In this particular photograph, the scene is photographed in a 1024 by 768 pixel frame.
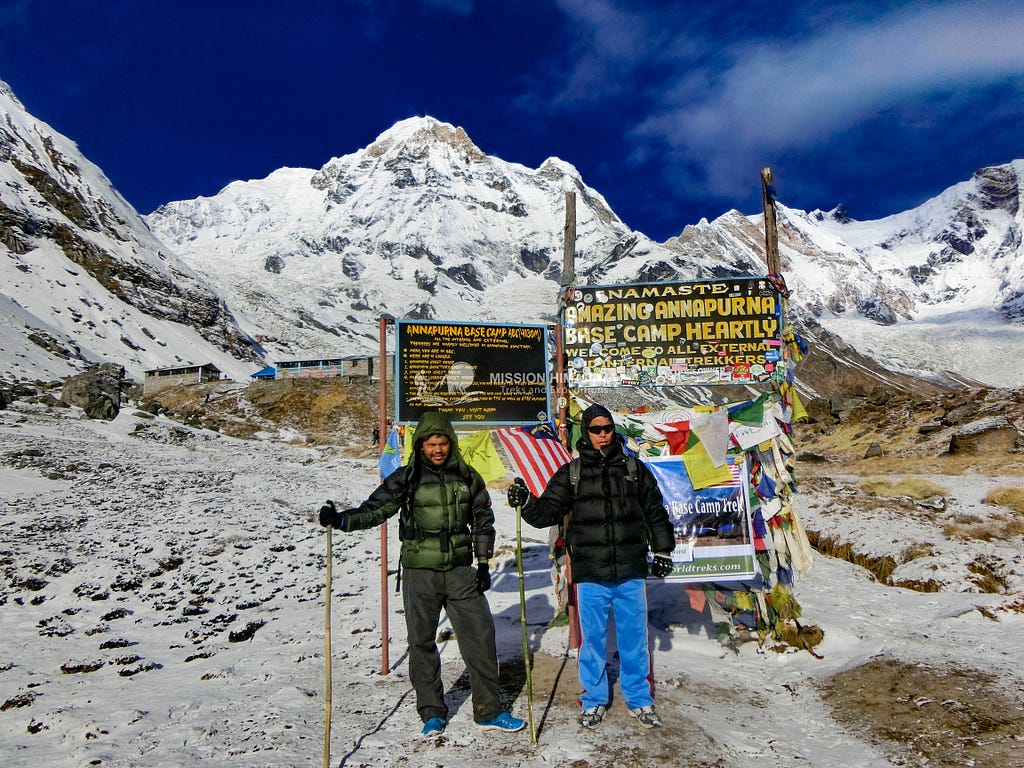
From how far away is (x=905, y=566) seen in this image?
37.5 ft

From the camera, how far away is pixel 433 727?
514 cm

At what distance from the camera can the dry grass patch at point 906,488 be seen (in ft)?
55.4

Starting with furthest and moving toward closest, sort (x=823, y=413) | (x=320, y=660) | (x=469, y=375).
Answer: (x=823, y=413) < (x=469, y=375) < (x=320, y=660)

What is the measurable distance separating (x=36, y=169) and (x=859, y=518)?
121993mm

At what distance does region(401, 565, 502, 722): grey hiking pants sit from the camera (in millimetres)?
5281

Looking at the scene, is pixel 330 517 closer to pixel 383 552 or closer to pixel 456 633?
pixel 456 633

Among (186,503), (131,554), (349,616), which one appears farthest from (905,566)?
(186,503)

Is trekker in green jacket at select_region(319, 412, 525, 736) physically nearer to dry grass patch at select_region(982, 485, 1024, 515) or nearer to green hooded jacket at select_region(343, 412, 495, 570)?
green hooded jacket at select_region(343, 412, 495, 570)

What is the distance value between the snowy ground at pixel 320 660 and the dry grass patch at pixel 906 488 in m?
3.35

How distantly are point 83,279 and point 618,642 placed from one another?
9606 centimetres

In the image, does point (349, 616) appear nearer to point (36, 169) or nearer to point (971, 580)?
point (971, 580)

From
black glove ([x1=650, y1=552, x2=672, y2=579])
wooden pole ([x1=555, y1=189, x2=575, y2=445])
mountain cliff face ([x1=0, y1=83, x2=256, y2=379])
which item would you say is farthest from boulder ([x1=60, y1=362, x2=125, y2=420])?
black glove ([x1=650, y1=552, x2=672, y2=579])

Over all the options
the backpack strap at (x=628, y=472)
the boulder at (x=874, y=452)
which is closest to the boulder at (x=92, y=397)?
the backpack strap at (x=628, y=472)

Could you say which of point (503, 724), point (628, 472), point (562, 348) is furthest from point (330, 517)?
point (562, 348)
